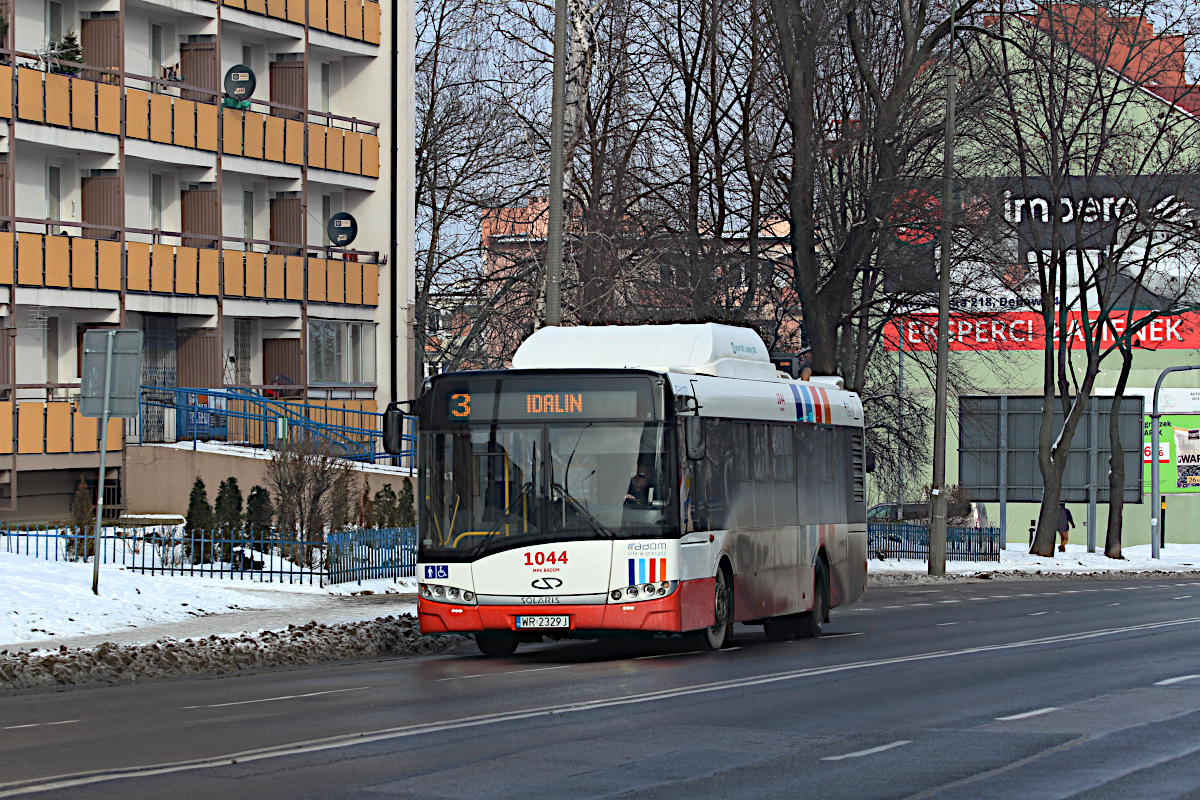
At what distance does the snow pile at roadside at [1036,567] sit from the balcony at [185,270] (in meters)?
15.3

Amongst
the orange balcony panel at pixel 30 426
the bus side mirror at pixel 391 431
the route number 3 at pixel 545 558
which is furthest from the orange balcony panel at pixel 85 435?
the route number 3 at pixel 545 558

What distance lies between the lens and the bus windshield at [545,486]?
17266 mm

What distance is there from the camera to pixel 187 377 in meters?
41.3

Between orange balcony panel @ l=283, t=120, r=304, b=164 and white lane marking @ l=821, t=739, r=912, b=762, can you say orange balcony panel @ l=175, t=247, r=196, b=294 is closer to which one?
orange balcony panel @ l=283, t=120, r=304, b=164

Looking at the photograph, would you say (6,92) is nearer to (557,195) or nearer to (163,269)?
(163,269)

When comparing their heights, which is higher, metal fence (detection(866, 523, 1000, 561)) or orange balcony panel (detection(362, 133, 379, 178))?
orange balcony panel (detection(362, 133, 379, 178))

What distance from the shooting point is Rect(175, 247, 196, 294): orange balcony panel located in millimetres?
39562

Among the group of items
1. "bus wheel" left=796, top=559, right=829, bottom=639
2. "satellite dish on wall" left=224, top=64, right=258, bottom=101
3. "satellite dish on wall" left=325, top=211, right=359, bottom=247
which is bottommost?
"bus wheel" left=796, top=559, right=829, bottom=639

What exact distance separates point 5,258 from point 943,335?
19.4 m

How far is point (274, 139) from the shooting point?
43000mm

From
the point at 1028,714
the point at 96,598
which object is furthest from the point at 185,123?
the point at 1028,714

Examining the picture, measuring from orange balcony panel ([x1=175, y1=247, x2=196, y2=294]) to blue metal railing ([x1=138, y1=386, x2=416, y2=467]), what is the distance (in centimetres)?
233

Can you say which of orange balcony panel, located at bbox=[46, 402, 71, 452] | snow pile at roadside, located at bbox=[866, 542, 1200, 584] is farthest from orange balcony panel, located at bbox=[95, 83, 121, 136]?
snow pile at roadside, located at bbox=[866, 542, 1200, 584]

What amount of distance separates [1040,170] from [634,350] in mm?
30319
